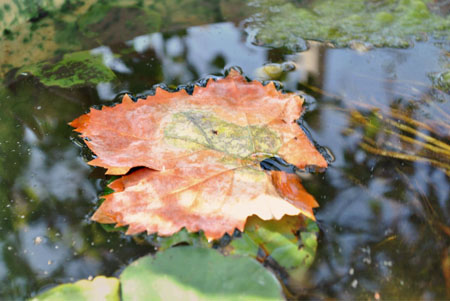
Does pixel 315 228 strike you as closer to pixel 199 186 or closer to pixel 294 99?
pixel 199 186

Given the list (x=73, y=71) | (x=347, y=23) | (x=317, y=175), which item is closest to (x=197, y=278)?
(x=317, y=175)

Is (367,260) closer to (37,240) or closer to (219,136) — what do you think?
(219,136)

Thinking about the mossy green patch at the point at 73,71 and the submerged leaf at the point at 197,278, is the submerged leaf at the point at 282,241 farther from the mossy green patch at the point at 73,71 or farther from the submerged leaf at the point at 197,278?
the mossy green patch at the point at 73,71

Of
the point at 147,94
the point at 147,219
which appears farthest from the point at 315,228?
the point at 147,94

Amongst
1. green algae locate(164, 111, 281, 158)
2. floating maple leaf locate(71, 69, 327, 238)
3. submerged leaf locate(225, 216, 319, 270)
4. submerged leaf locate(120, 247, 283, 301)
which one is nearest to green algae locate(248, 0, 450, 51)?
floating maple leaf locate(71, 69, 327, 238)

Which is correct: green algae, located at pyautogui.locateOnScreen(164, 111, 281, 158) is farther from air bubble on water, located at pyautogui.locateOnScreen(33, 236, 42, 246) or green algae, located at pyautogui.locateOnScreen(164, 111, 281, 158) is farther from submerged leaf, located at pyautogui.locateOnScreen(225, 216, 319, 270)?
air bubble on water, located at pyautogui.locateOnScreen(33, 236, 42, 246)

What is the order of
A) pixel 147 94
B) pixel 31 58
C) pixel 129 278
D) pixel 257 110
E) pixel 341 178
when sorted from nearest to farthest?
pixel 129 278 → pixel 341 178 → pixel 257 110 → pixel 147 94 → pixel 31 58
